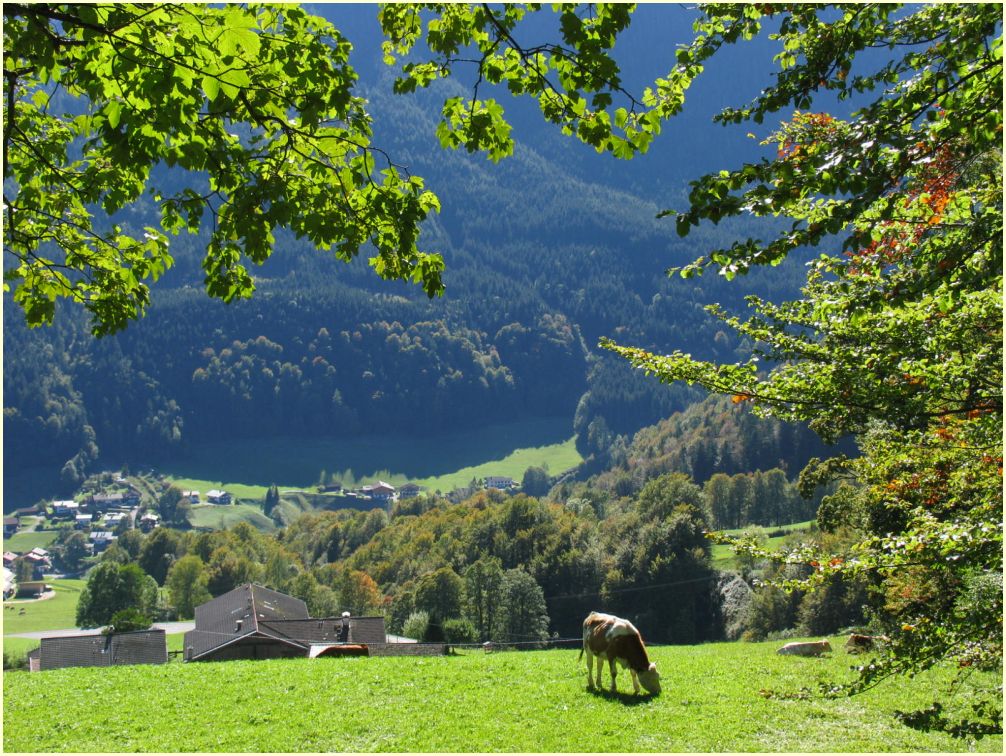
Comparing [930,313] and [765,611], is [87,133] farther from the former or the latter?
[765,611]

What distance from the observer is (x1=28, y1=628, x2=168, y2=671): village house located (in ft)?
Answer: 149

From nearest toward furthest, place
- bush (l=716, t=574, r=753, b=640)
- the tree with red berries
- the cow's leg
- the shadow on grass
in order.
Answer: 1. the tree with red berries
2. the shadow on grass
3. the cow's leg
4. bush (l=716, t=574, r=753, b=640)

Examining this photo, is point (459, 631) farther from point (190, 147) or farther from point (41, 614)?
point (41, 614)

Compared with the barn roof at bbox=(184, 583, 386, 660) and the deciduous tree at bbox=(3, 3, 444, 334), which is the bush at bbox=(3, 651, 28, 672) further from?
the deciduous tree at bbox=(3, 3, 444, 334)

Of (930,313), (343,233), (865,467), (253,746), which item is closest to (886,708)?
(865,467)

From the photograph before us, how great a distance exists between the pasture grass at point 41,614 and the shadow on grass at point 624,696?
5482 inches

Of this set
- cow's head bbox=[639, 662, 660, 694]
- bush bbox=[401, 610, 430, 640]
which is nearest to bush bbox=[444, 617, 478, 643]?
bush bbox=[401, 610, 430, 640]

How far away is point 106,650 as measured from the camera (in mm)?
46312

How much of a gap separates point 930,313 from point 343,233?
571 centimetres

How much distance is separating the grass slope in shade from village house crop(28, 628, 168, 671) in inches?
1130

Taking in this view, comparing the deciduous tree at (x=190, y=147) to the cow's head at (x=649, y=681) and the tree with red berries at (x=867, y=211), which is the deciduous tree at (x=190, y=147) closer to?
the tree with red berries at (x=867, y=211)

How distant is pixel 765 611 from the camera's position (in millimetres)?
72062

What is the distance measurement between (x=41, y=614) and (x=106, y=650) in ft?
419

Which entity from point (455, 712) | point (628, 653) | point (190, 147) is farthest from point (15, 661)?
point (190, 147)
